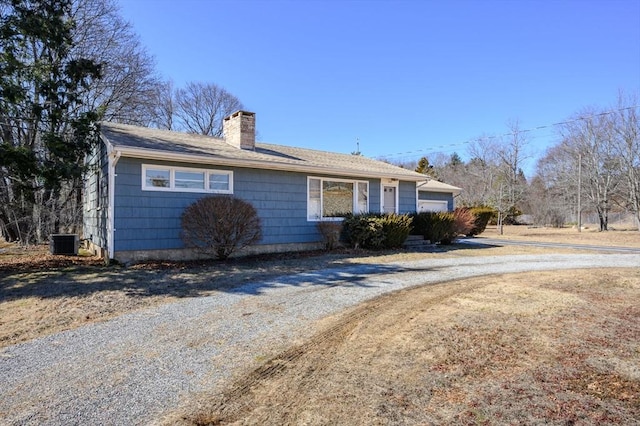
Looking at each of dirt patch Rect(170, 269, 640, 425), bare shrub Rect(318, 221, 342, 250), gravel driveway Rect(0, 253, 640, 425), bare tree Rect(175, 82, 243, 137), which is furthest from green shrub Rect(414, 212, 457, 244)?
bare tree Rect(175, 82, 243, 137)

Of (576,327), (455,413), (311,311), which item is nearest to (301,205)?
(311,311)

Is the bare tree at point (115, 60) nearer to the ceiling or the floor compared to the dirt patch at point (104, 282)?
nearer to the ceiling

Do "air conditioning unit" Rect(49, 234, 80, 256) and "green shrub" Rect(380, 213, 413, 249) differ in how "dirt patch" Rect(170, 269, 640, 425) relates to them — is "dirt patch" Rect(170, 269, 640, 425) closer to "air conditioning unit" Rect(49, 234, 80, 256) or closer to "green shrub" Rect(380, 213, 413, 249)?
"green shrub" Rect(380, 213, 413, 249)

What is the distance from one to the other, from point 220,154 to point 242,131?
2.22 metres

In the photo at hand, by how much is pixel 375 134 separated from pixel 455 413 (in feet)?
104

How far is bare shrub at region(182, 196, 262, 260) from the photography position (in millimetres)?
8750

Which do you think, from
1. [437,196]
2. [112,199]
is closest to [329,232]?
[112,199]

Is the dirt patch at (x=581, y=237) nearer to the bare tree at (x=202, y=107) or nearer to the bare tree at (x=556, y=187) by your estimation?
the bare tree at (x=556, y=187)

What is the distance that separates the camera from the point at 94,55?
17531 millimetres

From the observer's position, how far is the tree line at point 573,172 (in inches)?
1010

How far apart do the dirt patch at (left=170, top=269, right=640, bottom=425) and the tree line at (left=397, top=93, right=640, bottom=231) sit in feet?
71.3

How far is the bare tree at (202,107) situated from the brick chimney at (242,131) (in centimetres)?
2049

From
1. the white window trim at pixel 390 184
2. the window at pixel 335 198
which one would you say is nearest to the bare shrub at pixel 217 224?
the window at pixel 335 198

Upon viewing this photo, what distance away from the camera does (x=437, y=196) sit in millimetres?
21672
